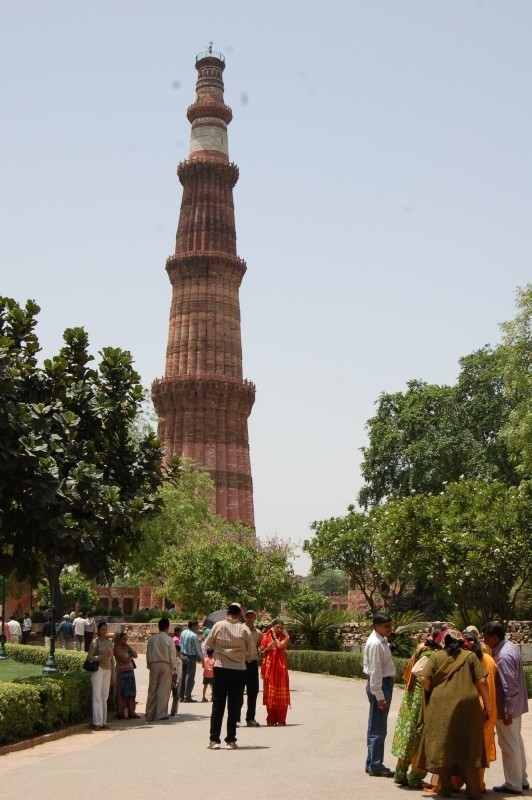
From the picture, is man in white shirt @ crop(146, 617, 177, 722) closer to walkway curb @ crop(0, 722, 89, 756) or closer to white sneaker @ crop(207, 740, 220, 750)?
walkway curb @ crop(0, 722, 89, 756)

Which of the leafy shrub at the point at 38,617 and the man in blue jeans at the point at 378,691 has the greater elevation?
the leafy shrub at the point at 38,617

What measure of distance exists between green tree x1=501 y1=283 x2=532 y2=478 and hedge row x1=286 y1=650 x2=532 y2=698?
7372 millimetres

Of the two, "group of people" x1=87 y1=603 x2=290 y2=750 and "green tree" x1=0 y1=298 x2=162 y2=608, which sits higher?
"green tree" x1=0 y1=298 x2=162 y2=608

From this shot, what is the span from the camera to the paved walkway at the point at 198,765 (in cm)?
891

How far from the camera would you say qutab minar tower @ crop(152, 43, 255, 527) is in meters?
60.5

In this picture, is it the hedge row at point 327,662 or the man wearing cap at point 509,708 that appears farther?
the hedge row at point 327,662

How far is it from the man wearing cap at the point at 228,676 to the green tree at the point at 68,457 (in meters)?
4.02

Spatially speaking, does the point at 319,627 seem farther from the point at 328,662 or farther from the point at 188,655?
the point at 188,655

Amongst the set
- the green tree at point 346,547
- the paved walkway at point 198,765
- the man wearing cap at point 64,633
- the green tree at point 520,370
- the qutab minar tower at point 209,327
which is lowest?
the paved walkway at point 198,765

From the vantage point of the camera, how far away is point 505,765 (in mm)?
9484

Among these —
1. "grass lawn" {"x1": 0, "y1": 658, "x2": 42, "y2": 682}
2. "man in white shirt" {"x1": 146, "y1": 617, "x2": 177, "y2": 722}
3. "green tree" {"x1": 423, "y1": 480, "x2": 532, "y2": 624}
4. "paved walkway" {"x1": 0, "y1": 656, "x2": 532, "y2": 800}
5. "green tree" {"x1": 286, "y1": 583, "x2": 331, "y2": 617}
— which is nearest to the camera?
"paved walkway" {"x1": 0, "y1": 656, "x2": 532, "y2": 800}

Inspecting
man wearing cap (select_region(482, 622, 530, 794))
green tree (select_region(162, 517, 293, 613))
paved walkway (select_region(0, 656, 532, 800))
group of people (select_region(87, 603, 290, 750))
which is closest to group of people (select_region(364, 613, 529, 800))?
man wearing cap (select_region(482, 622, 530, 794))

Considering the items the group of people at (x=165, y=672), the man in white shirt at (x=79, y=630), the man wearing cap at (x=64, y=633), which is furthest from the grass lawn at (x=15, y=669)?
the man wearing cap at (x=64, y=633)

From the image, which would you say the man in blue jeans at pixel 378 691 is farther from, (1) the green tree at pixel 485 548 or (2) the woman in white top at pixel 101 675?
(1) the green tree at pixel 485 548
